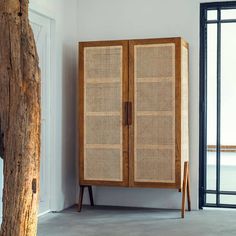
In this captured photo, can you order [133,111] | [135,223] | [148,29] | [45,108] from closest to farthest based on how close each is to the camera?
[135,223], [133,111], [45,108], [148,29]

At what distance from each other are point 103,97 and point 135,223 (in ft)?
4.34

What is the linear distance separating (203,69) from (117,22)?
1.10m

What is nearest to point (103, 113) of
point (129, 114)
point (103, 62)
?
point (129, 114)

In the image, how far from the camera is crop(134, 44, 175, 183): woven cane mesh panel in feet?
17.5

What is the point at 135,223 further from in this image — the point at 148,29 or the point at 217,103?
the point at 148,29

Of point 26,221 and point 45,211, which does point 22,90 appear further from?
point 45,211

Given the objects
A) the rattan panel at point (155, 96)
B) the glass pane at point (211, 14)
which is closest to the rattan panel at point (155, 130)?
the rattan panel at point (155, 96)

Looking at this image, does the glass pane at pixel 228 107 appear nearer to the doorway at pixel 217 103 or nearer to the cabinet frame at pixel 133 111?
the doorway at pixel 217 103

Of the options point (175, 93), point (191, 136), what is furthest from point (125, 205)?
point (175, 93)

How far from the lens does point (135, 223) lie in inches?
198

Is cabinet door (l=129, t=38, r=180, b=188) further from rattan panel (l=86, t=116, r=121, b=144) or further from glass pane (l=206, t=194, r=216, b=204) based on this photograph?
glass pane (l=206, t=194, r=216, b=204)

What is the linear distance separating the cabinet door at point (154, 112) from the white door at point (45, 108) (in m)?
0.87

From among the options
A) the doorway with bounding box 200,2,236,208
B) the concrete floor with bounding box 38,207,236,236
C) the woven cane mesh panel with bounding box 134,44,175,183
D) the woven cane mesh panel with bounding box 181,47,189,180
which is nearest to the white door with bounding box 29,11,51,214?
the concrete floor with bounding box 38,207,236,236

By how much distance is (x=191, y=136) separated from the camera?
227 inches
